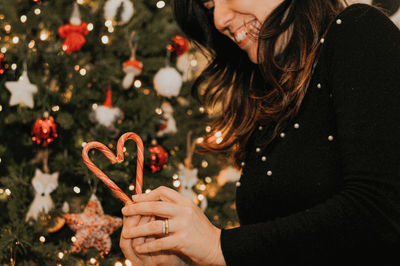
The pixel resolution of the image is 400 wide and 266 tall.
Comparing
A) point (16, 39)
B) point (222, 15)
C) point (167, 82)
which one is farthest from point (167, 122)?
point (222, 15)

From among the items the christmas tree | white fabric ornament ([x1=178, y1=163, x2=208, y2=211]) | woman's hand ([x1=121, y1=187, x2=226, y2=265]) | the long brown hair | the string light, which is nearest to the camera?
woman's hand ([x1=121, y1=187, x2=226, y2=265])

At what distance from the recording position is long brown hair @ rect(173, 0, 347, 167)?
984 millimetres

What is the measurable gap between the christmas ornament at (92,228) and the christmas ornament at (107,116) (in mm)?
390

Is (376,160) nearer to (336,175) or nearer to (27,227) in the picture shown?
(336,175)

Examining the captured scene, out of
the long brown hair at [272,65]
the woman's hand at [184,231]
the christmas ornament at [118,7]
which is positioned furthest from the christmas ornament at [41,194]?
the woman's hand at [184,231]

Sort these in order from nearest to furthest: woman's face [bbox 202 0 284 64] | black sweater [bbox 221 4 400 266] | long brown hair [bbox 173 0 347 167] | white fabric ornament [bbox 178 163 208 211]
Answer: black sweater [bbox 221 4 400 266] → long brown hair [bbox 173 0 347 167] → woman's face [bbox 202 0 284 64] → white fabric ornament [bbox 178 163 208 211]

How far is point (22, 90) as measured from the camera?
2.00 m

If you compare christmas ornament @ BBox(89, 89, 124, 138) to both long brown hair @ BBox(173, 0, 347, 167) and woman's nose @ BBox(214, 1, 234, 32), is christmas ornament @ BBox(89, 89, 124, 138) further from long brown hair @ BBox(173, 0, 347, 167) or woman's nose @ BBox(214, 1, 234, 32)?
woman's nose @ BBox(214, 1, 234, 32)

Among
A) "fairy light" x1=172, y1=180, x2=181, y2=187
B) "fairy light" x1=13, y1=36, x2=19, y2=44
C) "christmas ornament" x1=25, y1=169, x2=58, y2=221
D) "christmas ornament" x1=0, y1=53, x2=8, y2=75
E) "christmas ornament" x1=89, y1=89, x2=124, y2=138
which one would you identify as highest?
"fairy light" x1=13, y1=36, x2=19, y2=44

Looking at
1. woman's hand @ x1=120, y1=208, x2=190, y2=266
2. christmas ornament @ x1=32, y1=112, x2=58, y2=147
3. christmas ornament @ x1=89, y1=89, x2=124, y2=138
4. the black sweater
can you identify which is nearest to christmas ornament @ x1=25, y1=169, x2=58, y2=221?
christmas ornament @ x1=32, y1=112, x2=58, y2=147

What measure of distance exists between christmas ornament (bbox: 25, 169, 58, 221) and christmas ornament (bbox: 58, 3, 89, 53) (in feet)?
2.19

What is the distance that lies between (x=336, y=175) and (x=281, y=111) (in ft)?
0.76

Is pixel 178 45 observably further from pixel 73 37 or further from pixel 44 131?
pixel 44 131

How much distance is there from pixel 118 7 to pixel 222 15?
1051mm
